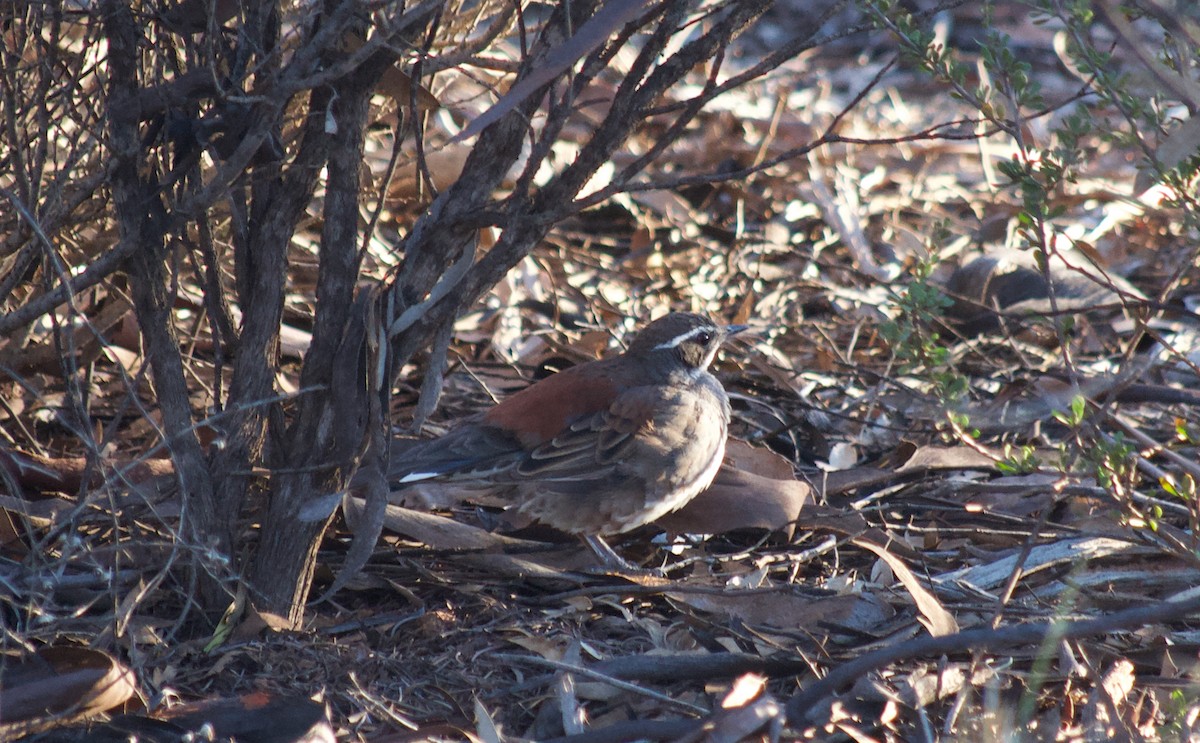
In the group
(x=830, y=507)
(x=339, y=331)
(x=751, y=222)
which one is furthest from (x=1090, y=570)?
(x=751, y=222)

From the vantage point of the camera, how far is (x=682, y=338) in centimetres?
573

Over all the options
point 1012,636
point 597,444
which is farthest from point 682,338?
point 1012,636

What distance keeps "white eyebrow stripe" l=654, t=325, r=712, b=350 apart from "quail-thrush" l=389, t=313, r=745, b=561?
204mm

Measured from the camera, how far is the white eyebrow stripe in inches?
224

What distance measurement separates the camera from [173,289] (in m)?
3.66

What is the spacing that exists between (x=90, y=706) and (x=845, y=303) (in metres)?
5.22

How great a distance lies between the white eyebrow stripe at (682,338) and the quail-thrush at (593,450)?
204mm

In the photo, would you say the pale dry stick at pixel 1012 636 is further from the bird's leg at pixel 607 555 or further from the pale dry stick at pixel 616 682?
the bird's leg at pixel 607 555

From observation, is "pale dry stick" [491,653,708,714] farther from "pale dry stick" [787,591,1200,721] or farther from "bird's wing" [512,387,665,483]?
"bird's wing" [512,387,665,483]

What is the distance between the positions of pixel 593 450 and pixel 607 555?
0.48 meters

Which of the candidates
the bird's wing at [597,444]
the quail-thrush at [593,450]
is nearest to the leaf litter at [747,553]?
the quail-thrush at [593,450]

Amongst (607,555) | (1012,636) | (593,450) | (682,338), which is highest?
(1012,636)

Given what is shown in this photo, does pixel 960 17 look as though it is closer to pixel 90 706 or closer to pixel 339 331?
pixel 339 331

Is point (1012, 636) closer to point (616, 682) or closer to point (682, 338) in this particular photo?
point (616, 682)
